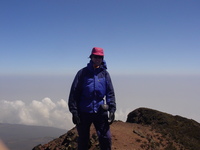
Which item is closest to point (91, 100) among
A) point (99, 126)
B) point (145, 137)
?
point (99, 126)

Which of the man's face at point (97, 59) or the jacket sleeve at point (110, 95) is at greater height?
the man's face at point (97, 59)

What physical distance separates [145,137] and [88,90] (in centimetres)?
1264

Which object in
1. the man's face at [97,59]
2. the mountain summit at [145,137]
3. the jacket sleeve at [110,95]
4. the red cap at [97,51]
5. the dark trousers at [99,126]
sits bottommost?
the mountain summit at [145,137]

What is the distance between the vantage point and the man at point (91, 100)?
702 centimetres

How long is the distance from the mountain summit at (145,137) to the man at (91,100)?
6.84 m

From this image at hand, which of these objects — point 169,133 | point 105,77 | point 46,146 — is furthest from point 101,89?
point 169,133

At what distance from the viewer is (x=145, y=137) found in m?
17.8

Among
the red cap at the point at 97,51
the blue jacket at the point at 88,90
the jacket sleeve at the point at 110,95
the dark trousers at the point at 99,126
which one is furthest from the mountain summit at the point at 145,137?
the red cap at the point at 97,51

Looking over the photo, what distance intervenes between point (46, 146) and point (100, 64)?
42.0ft

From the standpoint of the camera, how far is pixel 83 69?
7.25 meters

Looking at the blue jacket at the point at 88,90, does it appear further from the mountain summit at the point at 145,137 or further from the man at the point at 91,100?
the mountain summit at the point at 145,137

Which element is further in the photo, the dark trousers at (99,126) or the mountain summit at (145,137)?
the mountain summit at (145,137)

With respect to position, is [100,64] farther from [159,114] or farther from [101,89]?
[159,114]

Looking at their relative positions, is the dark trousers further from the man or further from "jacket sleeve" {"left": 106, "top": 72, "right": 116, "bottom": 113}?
"jacket sleeve" {"left": 106, "top": 72, "right": 116, "bottom": 113}
